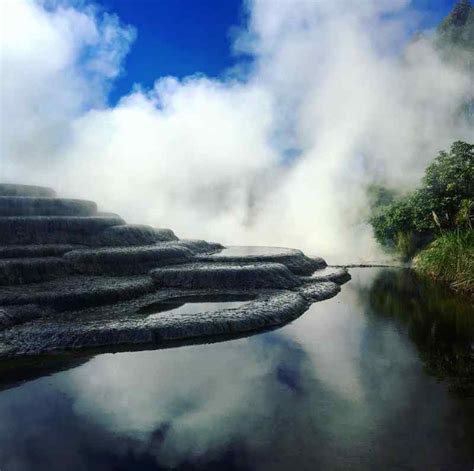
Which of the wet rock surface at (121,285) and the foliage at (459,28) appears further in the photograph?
the foliage at (459,28)

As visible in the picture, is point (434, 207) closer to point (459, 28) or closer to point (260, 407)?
point (260, 407)

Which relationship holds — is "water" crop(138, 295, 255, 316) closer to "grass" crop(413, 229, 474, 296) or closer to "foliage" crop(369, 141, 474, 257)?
"grass" crop(413, 229, 474, 296)

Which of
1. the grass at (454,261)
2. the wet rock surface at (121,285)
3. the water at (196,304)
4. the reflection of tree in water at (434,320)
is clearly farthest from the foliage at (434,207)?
the water at (196,304)

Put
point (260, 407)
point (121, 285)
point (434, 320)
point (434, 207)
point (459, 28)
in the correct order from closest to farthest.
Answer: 1. point (260, 407)
2. point (434, 320)
3. point (121, 285)
4. point (434, 207)
5. point (459, 28)

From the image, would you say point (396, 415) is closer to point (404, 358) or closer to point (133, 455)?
point (404, 358)

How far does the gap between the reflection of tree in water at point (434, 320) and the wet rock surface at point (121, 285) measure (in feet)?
6.19

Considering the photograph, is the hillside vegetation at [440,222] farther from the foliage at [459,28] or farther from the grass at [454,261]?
the foliage at [459,28]

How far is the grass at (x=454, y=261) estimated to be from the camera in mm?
13686

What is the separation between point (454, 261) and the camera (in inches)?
593

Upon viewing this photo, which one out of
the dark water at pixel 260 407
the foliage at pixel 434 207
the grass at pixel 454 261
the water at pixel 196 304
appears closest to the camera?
the dark water at pixel 260 407

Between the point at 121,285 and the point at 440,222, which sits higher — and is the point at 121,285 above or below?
below

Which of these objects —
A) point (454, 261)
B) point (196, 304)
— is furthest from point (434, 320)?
point (196, 304)

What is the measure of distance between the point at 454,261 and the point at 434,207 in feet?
15.6

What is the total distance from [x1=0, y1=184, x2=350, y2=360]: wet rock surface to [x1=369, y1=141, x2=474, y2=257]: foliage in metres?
5.36
